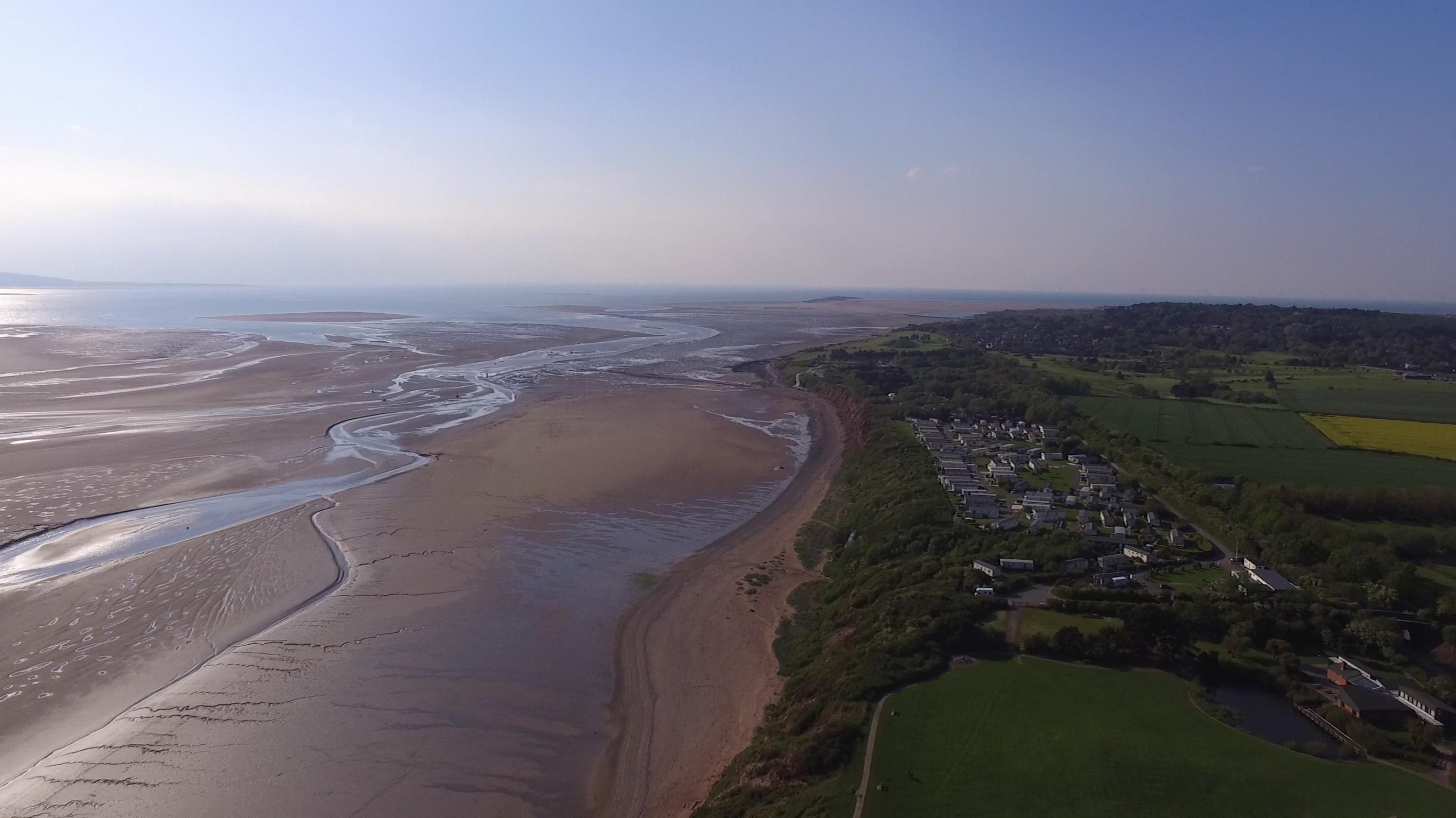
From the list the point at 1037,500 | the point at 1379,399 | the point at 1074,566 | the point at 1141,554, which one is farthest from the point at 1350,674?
the point at 1379,399

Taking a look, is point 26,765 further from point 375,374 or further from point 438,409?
point 375,374

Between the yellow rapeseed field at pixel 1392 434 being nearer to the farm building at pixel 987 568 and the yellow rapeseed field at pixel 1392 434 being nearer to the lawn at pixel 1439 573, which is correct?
the lawn at pixel 1439 573

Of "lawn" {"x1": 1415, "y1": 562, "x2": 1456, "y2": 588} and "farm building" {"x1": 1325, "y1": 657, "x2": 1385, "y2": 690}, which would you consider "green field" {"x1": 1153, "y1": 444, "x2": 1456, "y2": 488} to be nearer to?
"lawn" {"x1": 1415, "y1": 562, "x2": 1456, "y2": 588}

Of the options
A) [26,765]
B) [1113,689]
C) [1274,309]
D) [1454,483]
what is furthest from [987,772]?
[1274,309]

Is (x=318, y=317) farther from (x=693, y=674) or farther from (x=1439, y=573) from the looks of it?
(x=1439, y=573)

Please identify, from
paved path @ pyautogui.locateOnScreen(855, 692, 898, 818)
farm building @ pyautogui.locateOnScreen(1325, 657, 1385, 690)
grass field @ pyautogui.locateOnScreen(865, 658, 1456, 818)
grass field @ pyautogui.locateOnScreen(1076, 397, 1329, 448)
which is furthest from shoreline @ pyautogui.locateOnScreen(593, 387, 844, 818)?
grass field @ pyautogui.locateOnScreen(1076, 397, 1329, 448)

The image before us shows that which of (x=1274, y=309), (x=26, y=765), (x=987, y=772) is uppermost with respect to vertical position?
(x=1274, y=309)
